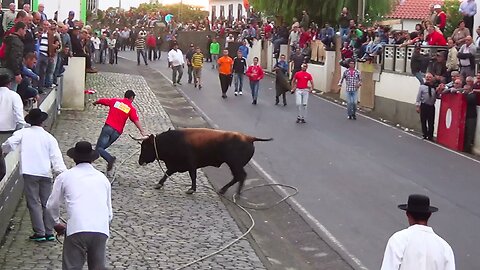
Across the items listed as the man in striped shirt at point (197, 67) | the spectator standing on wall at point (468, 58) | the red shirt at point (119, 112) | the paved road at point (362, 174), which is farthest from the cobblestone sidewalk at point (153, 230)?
the man in striped shirt at point (197, 67)

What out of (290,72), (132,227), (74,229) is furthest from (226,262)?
(290,72)

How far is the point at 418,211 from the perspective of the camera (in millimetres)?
6664

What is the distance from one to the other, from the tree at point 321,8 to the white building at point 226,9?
91.4 ft

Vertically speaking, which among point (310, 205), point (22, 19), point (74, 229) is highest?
point (22, 19)

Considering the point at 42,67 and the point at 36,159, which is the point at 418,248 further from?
A: the point at 42,67

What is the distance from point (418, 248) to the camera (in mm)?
6625

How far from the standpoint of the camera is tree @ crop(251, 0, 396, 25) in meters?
42.5

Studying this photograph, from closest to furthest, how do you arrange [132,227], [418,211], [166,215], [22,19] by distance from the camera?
1. [418,211]
2. [132,227]
3. [166,215]
4. [22,19]

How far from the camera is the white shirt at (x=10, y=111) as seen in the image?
1220cm

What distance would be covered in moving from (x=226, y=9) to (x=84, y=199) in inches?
2905

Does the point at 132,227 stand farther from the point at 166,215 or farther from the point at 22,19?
the point at 22,19

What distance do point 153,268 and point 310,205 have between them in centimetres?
490

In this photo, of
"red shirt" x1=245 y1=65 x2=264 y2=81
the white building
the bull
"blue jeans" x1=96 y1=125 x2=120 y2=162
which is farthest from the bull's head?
the white building

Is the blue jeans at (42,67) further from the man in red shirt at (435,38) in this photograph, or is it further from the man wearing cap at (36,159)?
the man in red shirt at (435,38)
